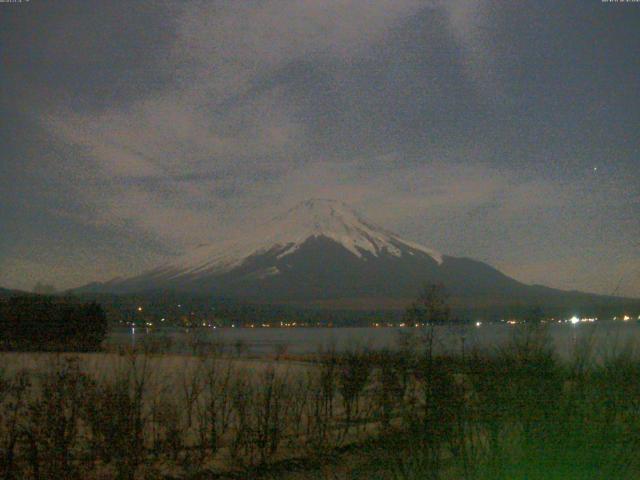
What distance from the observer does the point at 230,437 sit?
37.2 feet

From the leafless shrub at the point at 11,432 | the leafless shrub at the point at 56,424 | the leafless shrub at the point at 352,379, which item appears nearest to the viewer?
the leafless shrub at the point at 11,432

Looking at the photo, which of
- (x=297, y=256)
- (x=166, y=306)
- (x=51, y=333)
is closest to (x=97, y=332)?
(x=51, y=333)

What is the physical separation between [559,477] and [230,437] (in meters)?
7.74

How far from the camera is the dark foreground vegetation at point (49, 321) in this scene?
31406 millimetres

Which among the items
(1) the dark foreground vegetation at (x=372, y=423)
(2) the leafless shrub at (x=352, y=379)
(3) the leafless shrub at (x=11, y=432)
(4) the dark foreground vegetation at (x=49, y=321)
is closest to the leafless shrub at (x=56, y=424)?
(1) the dark foreground vegetation at (x=372, y=423)

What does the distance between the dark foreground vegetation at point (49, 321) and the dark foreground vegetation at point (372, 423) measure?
18.9 meters

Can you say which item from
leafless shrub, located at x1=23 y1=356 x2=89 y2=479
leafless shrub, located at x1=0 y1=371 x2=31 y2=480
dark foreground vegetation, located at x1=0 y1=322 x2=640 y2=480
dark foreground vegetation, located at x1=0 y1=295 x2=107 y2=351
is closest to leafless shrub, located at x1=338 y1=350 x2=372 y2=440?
dark foreground vegetation, located at x1=0 y1=322 x2=640 y2=480

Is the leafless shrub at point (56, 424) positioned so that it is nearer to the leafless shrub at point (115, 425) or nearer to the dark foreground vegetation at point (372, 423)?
the dark foreground vegetation at point (372, 423)

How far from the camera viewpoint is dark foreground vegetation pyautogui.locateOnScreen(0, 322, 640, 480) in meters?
4.60

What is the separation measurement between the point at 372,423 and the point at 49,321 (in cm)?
2470

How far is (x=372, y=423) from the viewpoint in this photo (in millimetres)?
13719

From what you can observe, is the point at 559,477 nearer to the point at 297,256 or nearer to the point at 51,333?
the point at 51,333

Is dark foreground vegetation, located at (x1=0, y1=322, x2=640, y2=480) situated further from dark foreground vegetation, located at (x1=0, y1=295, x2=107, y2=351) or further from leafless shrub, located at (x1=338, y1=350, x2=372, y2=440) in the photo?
dark foreground vegetation, located at (x1=0, y1=295, x2=107, y2=351)

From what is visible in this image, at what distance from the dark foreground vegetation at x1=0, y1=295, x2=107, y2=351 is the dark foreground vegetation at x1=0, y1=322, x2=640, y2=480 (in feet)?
61.9
